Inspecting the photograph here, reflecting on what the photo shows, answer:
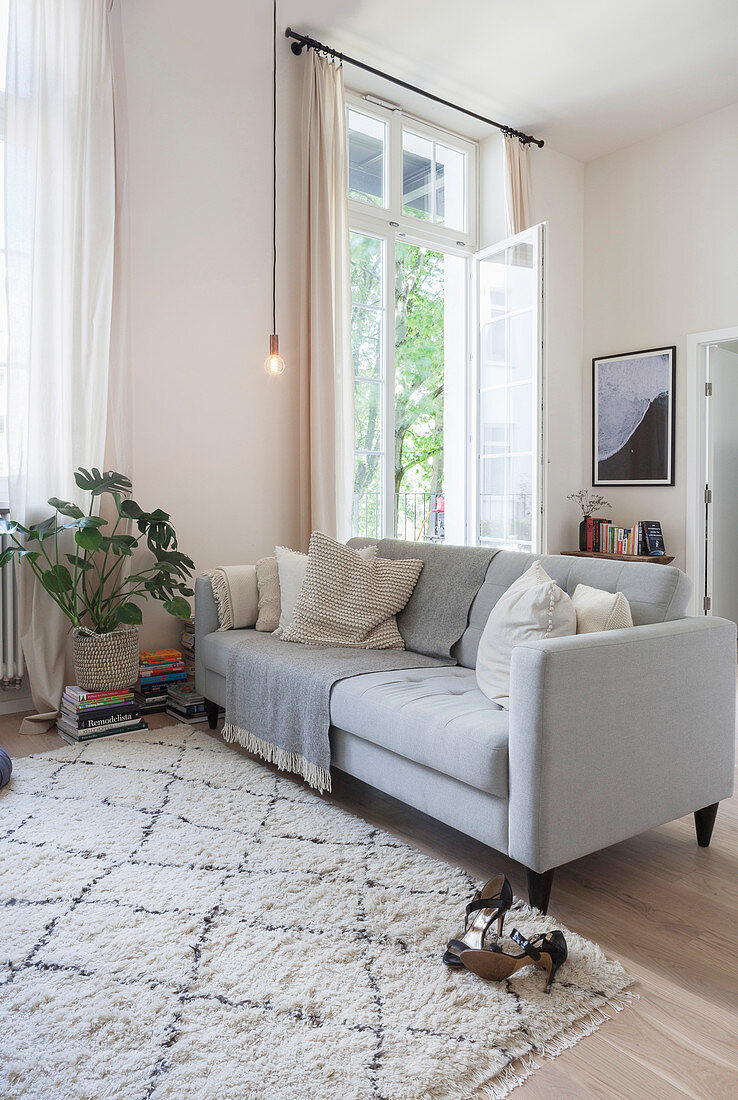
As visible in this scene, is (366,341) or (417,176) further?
(417,176)

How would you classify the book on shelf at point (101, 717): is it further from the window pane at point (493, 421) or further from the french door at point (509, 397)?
the window pane at point (493, 421)

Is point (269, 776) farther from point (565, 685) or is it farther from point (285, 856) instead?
point (565, 685)

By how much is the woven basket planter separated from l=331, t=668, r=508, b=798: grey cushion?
125 centimetres

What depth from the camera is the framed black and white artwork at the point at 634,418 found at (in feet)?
16.9

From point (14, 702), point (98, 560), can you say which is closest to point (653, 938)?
point (98, 560)

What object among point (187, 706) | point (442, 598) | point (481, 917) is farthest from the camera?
point (187, 706)

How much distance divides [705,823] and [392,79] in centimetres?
419

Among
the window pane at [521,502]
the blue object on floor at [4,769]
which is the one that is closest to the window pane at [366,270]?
the window pane at [521,502]

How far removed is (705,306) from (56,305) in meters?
3.88

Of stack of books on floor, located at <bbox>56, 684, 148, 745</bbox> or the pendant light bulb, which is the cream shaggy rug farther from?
the pendant light bulb

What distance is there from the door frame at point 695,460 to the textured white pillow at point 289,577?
277cm

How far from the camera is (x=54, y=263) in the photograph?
327 cm

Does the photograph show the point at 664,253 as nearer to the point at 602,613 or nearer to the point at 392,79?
the point at 392,79

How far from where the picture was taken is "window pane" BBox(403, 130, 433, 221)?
484 cm
